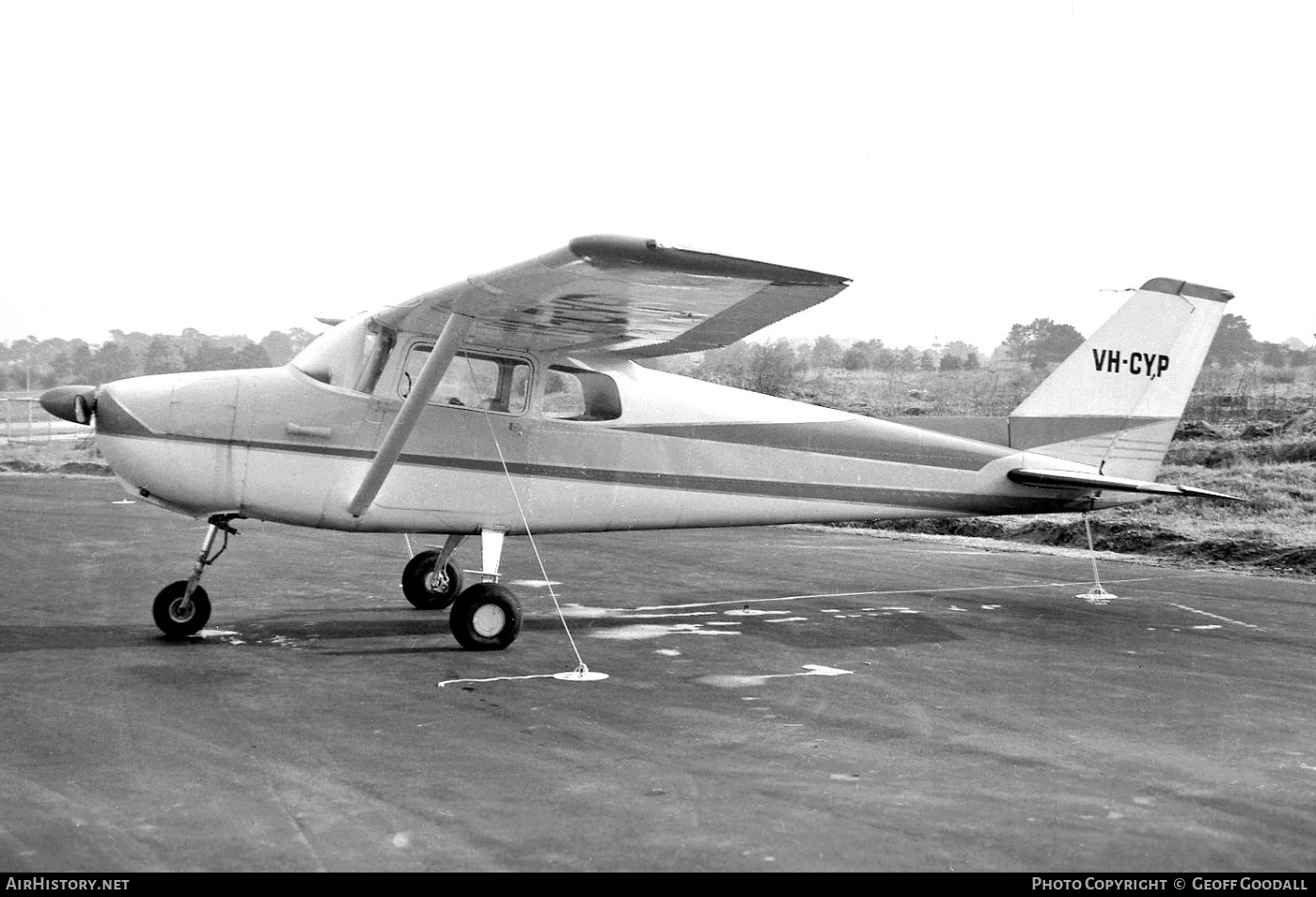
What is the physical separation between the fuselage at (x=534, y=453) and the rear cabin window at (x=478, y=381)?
0.01m

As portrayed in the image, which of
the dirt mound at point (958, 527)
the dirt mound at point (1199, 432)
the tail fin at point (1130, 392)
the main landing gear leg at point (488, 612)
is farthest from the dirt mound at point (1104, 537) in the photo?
the main landing gear leg at point (488, 612)

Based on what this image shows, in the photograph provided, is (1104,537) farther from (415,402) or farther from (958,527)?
(415,402)

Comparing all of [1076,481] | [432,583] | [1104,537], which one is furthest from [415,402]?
[1104,537]

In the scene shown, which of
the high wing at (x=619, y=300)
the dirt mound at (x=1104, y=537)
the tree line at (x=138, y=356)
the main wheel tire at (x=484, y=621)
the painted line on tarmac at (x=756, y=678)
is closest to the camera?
the high wing at (x=619, y=300)

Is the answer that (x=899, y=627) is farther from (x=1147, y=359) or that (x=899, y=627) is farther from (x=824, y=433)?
(x=1147, y=359)

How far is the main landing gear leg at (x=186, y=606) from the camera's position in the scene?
28.2 ft

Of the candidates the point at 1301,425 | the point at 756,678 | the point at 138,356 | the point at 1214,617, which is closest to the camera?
the point at 756,678

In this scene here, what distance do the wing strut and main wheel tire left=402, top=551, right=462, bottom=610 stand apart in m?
1.77

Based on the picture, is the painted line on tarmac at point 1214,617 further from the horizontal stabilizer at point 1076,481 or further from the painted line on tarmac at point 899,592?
the painted line on tarmac at point 899,592

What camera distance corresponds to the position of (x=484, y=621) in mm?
8414

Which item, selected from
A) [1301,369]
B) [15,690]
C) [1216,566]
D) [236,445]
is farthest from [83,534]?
[1301,369]

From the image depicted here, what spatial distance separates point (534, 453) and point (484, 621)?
1466mm

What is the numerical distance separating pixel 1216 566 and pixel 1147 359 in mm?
4061

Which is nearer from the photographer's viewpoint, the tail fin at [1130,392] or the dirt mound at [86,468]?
the tail fin at [1130,392]
